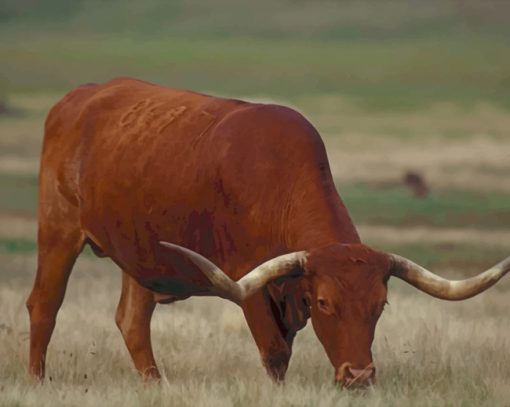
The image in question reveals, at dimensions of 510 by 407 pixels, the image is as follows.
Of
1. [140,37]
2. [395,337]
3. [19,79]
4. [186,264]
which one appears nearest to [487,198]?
[395,337]

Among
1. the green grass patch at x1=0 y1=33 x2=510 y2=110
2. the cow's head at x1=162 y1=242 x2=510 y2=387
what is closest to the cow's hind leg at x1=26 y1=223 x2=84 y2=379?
the cow's head at x1=162 y1=242 x2=510 y2=387

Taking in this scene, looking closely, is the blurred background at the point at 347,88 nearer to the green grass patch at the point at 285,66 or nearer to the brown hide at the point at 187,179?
the green grass patch at the point at 285,66

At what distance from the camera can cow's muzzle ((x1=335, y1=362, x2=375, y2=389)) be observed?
425 inches

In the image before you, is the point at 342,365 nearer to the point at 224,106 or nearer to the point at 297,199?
the point at 297,199

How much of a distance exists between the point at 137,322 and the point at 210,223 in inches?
69.0

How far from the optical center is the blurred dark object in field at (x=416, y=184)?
41991 millimetres

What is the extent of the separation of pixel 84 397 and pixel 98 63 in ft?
294

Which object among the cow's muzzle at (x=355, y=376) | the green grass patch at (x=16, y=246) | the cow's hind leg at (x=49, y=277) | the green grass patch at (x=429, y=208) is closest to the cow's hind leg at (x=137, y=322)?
the cow's hind leg at (x=49, y=277)

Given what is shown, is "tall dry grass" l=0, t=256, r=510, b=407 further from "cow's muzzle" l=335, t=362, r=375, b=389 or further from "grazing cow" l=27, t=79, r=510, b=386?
"grazing cow" l=27, t=79, r=510, b=386

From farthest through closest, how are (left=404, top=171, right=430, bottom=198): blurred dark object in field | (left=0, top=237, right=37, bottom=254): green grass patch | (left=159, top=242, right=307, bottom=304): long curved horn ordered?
(left=404, top=171, right=430, bottom=198): blurred dark object in field
(left=0, top=237, right=37, bottom=254): green grass patch
(left=159, top=242, right=307, bottom=304): long curved horn

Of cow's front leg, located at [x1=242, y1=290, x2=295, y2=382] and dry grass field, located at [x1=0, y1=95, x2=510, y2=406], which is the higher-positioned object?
cow's front leg, located at [x1=242, y1=290, x2=295, y2=382]

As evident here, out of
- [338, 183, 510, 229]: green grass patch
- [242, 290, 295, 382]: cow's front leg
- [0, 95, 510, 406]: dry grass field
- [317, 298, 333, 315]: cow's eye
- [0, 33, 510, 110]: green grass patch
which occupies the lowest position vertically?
[0, 33, 510, 110]: green grass patch

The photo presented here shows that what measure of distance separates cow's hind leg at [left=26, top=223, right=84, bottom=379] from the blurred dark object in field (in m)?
27.9

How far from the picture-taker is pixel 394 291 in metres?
20.1
